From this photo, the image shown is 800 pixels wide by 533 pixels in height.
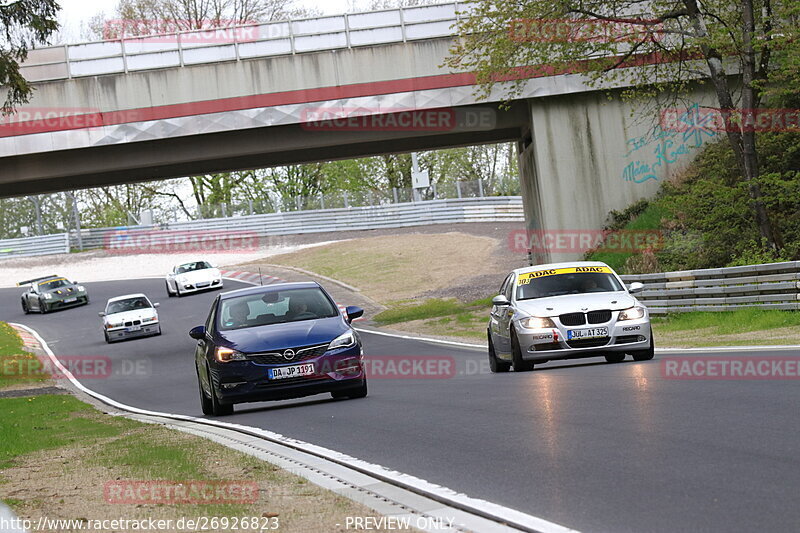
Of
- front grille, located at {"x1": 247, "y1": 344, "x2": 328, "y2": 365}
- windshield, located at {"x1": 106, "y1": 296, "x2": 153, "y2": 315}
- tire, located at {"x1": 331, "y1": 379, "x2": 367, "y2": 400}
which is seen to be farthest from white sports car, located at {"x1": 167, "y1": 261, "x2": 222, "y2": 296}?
front grille, located at {"x1": 247, "y1": 344, "x2": 328, "y2": 365}

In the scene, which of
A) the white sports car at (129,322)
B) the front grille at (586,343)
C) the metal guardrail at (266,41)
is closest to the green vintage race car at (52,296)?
the white sports car at (129,322)

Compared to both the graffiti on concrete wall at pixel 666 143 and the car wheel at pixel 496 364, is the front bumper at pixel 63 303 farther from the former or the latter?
the car wheel at pixel 496 364

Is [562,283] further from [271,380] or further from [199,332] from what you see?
[199,332]

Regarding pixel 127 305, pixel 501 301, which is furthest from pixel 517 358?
pixel 127 305

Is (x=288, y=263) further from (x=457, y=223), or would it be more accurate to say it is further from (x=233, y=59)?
(x=233, y=59)

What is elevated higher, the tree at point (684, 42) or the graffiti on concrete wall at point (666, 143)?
the tree at point (684, 42)

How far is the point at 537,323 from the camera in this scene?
635 inches

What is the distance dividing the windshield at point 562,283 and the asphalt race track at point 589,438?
1.14 meters

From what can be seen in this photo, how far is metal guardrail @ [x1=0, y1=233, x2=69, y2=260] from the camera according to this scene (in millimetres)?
73875

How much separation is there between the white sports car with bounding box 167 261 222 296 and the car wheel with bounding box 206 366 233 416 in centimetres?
3469

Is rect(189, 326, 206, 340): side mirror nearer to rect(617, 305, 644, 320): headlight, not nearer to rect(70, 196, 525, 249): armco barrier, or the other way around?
rect(617, 305, 644, 320): headlight

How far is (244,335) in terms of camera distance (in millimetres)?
14305

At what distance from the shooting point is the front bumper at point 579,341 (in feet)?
52.7

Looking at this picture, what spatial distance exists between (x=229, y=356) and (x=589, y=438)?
589 cm
